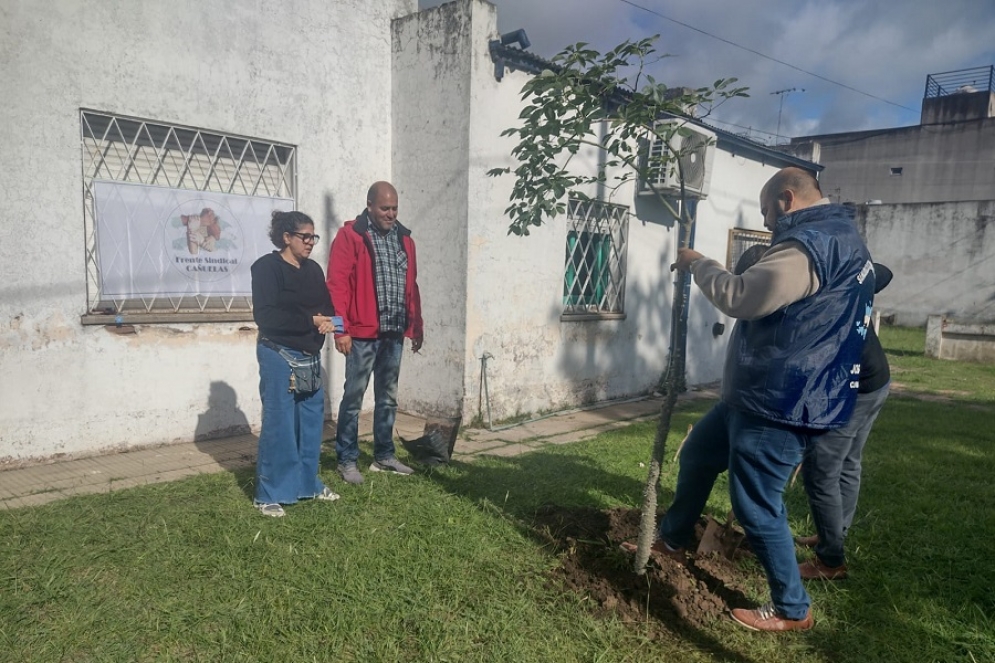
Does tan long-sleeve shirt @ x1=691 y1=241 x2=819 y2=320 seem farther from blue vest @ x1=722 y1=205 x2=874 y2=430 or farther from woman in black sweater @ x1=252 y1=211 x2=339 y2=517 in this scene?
woman in black sweater @ x1=252 y1=211 x2=339 y2=517

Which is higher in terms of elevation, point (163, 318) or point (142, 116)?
point (142, 116)

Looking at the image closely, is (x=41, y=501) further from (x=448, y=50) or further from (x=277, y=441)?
(x=448, y=50)

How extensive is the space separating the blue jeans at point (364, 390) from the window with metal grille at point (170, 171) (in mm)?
1779

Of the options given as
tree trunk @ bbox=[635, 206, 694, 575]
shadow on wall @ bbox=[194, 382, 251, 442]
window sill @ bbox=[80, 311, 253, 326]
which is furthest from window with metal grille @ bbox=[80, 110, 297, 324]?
tree trunk @ bbox=[635, 206, 694, 575]

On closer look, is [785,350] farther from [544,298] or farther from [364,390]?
[544,298]

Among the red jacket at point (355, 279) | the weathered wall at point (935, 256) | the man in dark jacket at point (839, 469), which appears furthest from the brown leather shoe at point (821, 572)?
the weathered wall at point (935, 256)

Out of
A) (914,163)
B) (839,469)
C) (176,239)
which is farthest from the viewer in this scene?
(914,163)

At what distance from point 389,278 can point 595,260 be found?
380 cm

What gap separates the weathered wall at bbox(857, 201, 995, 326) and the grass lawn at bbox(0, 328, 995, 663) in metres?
16.9

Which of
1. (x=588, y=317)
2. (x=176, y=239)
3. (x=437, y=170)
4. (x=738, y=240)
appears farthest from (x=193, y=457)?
(x=738, y=240)

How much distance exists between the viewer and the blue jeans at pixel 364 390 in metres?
4.40

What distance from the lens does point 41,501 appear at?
3953mm

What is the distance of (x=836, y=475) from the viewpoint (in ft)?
9.48

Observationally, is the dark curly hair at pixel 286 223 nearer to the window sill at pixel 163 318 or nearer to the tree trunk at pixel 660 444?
the window sill at pixel 163 318
